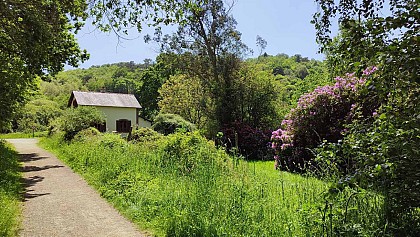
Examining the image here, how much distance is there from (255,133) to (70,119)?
35.2 ft

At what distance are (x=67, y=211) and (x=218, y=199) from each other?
3060 millimetres

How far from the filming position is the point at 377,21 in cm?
259

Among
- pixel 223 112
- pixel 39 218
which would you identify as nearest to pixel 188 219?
pixel 39 218

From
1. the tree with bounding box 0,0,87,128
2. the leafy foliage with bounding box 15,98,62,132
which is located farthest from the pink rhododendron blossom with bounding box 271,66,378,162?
the leafy foliage with bounding box 15,98,62,132

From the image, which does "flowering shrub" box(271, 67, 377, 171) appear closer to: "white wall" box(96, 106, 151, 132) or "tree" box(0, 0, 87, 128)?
"tree" box(0, 0, 87, 128)

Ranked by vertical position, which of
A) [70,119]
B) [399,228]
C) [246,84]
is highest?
[246,84]

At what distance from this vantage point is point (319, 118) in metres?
11.2

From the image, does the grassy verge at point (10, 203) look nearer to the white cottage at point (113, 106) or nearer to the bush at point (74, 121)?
the bush at point (74, 121)

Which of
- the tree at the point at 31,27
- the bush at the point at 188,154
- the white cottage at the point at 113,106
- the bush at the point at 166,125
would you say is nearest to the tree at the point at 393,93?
the bush at the point at 188,154

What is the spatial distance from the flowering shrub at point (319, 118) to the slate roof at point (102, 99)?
25729mm

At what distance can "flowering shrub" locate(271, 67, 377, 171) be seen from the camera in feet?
35.5

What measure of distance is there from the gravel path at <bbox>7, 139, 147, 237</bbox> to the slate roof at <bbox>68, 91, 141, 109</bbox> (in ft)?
81.0

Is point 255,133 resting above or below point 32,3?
below

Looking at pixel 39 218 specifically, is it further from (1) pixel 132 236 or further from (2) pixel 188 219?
(2) pixel 188 219
